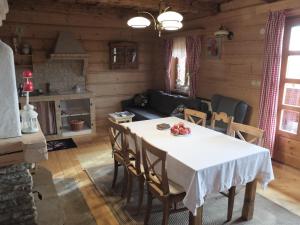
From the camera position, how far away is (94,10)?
16.5ft

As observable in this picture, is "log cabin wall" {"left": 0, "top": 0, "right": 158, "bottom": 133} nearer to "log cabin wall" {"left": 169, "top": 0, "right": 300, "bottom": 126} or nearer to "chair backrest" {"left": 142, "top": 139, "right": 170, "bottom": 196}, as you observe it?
"log cabin wall" {"left": 169, "top": 0, "right": 300, "bottom": 126}

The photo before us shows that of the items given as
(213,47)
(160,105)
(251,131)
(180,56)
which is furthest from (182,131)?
(180,56)

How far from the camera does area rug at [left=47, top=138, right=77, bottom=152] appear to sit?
14.8ft

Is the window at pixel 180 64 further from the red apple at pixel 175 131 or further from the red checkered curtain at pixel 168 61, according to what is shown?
the red apple at pixel 175 131

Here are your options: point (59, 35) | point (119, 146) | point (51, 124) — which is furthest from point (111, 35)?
point (119, 146)

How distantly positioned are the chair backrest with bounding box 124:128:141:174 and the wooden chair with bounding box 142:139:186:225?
151 millimetres

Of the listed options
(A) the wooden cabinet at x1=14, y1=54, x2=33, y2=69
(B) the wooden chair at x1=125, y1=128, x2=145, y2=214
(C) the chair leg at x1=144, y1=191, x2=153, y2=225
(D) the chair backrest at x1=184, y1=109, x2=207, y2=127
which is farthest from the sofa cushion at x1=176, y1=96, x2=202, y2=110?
(A) the wooden cabinet at x1=14, y1=54, x2=33, y2=69

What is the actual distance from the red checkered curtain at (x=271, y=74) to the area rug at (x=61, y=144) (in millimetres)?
3337

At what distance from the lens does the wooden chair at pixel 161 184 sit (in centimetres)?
206

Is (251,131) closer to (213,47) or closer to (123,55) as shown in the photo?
(213,47)

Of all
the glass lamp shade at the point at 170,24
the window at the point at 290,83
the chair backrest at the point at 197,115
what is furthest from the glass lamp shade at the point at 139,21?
the window at the point at 290,83

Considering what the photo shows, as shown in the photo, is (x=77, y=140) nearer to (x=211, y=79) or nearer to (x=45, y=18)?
(x=45, y=18)

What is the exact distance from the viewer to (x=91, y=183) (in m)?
3.26

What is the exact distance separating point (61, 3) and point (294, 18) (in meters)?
3.89
